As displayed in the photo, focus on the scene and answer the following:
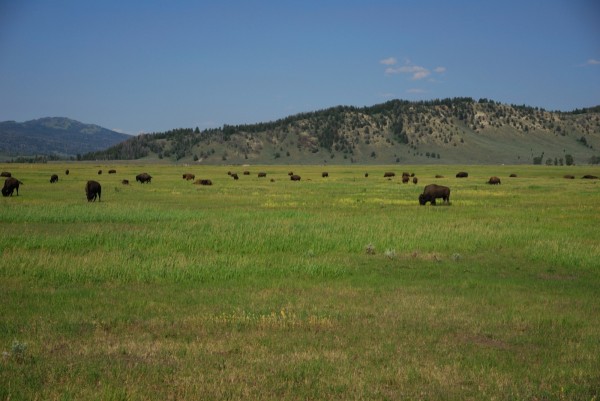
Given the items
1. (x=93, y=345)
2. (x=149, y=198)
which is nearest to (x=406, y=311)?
(x=93, y=345)

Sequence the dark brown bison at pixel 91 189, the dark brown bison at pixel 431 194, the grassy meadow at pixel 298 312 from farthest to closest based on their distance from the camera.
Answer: the dark brown bison at pixel 431 194 → the dark brown bison at pixel 91 189 → the grassy meadow at pixel 298 312

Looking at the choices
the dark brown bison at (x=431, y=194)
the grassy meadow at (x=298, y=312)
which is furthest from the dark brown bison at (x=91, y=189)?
the dark brown bison at (x=431, y=194)

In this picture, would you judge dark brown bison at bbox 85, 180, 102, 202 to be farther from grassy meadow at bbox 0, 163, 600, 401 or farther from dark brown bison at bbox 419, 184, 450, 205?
dark brown bison at bbox 419, 184, 450, 205

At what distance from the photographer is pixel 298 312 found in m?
10.6

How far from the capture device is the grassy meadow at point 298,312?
7.18 meters

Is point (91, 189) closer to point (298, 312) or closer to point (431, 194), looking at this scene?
point (431, 194)

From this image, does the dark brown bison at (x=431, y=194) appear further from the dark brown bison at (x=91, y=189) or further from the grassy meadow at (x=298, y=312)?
the dark brown bison at (x=91, y=189)

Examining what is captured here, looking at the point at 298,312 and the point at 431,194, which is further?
the point at 431,194

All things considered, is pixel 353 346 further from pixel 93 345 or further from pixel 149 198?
pixel 149 198

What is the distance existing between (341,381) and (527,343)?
3699 mm

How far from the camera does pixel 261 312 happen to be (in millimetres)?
10609

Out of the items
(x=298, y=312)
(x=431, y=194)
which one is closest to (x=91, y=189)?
(x=431, y=194)

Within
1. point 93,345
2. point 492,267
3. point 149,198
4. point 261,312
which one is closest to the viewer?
point 93,345

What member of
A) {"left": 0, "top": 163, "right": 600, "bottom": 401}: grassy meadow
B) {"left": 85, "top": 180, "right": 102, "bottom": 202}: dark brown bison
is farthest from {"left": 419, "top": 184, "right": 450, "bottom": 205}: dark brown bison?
{"left": 85, "top": 180, "right": 102, "bottom": 202}: dark brown bison
